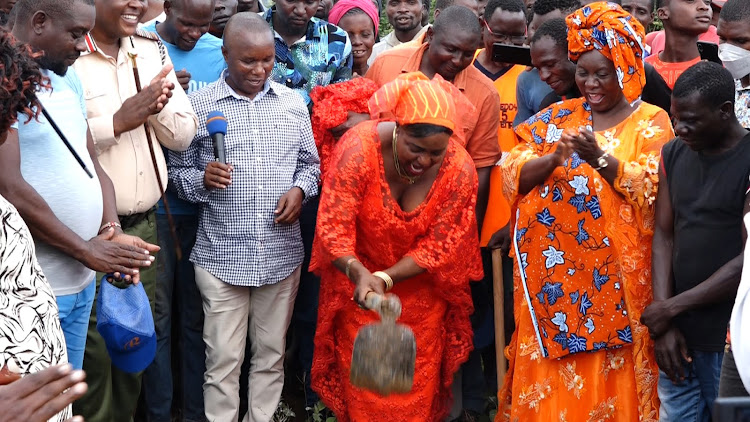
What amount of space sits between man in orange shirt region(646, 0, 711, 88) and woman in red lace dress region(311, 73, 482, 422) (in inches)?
87.8

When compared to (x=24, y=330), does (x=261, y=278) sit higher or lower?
lower

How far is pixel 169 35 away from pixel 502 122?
2.08m

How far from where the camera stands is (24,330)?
9.16ft

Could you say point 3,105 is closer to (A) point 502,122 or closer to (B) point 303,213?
(B) point 303,213

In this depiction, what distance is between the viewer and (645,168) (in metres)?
4.48

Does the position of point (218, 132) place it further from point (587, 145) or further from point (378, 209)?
point (587, 145)

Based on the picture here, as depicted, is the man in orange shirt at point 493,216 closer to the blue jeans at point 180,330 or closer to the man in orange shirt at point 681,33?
the man in orange shirt at point 681,33

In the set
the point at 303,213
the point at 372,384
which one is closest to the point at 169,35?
the point at 303,213

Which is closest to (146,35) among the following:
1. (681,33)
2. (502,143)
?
(502,143)

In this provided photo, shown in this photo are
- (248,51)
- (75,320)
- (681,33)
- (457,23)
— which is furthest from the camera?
(681,33)

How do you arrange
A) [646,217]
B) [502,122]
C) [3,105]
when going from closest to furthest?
[3,105], [646,217], [502,122]

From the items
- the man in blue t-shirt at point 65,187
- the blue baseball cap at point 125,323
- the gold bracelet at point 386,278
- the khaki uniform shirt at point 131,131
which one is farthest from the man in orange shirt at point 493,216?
the man in blue t-shirt at point 65,187

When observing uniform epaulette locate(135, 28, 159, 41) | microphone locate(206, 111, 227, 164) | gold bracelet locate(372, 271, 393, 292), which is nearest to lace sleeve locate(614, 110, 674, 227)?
gold bracelet locate(372, 271, 393, 292)

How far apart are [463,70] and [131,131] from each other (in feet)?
6.37
